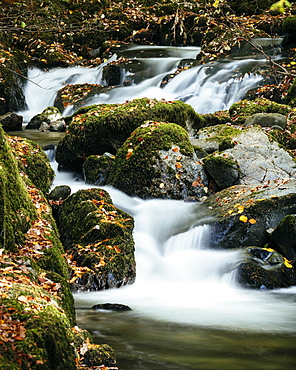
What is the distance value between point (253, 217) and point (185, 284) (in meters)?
1.50

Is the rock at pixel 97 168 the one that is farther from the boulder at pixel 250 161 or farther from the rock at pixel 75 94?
the rock at pixel 75 94

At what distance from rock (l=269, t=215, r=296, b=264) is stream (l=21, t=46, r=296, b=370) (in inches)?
23.5

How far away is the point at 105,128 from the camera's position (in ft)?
30.7

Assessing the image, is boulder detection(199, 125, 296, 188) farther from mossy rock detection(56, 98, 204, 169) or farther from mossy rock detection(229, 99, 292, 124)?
mossy rock detection(229, 99, 292, 124)

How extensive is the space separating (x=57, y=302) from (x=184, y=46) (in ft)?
65.4

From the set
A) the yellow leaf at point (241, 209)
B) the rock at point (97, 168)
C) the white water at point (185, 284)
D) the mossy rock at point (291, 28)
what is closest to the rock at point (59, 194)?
the white water at point (185, 284)

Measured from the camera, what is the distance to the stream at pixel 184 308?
150 inches

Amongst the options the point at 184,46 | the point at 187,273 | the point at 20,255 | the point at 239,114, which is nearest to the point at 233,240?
the point at 187,273

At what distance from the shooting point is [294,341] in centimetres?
427

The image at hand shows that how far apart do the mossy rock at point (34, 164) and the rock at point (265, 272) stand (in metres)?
3.50

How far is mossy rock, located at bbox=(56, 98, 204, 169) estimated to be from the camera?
937 centimetres

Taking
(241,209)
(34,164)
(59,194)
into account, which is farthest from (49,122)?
(241,209)

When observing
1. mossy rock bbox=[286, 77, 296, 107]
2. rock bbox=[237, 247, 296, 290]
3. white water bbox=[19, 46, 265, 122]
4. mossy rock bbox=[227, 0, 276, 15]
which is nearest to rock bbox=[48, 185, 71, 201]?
rock bbox=[237, 247, 296, 290]

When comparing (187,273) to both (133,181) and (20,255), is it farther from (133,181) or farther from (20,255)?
(20,255)
